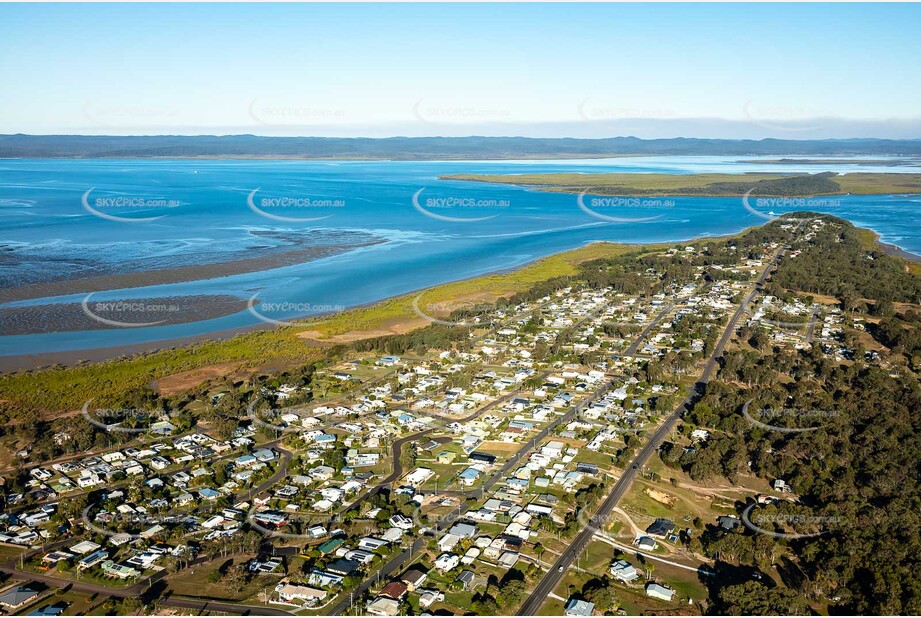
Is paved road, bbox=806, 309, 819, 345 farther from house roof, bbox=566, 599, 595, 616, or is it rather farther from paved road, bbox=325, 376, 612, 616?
house roof, bbox=566, 599, 595, 616

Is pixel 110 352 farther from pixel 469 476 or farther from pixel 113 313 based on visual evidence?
pixel 469 476

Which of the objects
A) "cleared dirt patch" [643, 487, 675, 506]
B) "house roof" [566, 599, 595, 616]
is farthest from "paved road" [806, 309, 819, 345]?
"house roof" [566, 599, 595, 616]

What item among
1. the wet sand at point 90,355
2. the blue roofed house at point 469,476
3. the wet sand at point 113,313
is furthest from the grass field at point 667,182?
the blue roofed house at point 469,476

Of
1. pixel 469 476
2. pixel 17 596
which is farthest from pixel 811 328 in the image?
pixel 17 596

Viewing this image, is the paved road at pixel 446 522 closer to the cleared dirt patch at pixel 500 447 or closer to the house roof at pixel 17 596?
the cleared dirt patch at pixel 500 447

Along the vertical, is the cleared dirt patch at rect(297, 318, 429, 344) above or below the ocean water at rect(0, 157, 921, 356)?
below

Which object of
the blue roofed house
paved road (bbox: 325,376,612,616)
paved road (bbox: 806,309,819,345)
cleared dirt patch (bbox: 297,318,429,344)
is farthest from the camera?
paved road (bbox: 806,309,819,345)

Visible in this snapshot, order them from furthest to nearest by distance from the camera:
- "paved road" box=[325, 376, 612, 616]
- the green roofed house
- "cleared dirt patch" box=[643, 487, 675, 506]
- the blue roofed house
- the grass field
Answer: the grass field → the blue roofed house → "cleared dirt patch" box=[643, 487, 675, 506] → the green roofed house → "paved road" box=[325, 376, 612, 616]
